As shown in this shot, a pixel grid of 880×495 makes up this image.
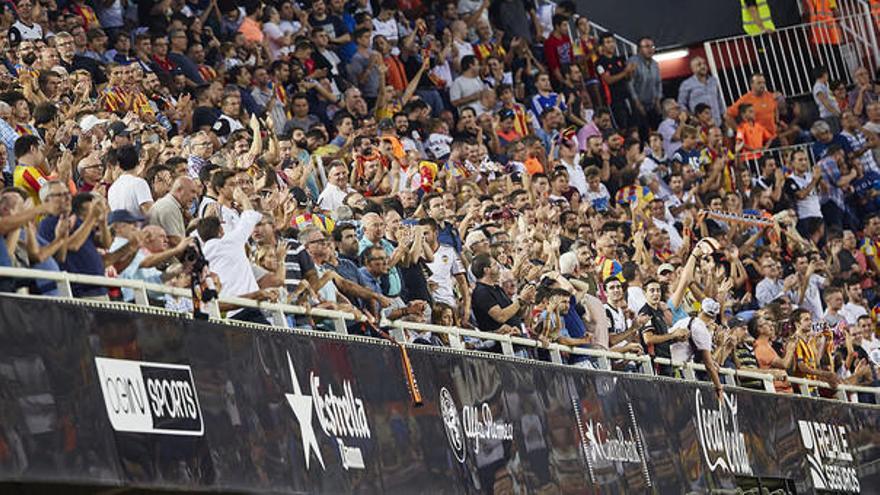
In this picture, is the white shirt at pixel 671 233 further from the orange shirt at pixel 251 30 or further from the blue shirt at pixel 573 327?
the blue shirt at pixel 573 327

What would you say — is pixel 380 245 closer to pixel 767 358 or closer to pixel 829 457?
pixel 767 358

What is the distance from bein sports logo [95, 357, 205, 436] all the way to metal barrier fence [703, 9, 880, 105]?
18953mm

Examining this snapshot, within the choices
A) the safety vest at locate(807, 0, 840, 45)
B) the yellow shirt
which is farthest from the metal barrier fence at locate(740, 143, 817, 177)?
the yellow shirt

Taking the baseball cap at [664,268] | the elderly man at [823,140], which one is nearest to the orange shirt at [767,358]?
the baseball cap at [664,268]

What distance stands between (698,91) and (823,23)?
313 cm

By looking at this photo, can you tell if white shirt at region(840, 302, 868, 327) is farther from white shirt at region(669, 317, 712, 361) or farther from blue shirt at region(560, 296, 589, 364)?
blue shirt at region(560, 296, 589, 364)

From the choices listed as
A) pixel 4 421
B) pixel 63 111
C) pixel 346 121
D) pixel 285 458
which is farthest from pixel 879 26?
pixel 4 421

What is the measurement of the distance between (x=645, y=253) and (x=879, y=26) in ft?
37.4

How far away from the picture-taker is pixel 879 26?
93.6ft

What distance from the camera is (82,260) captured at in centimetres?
988

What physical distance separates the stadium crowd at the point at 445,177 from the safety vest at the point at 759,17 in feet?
4.99

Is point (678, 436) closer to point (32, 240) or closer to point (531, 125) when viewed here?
point (531, 125)

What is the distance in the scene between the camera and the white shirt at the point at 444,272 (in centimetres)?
1431

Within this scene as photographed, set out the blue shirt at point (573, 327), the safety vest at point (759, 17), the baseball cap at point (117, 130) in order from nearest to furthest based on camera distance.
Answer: the baseball cap at point (117, 130) → the blue shirt at point (573, 327) → the safety vest at point (759, 17)
